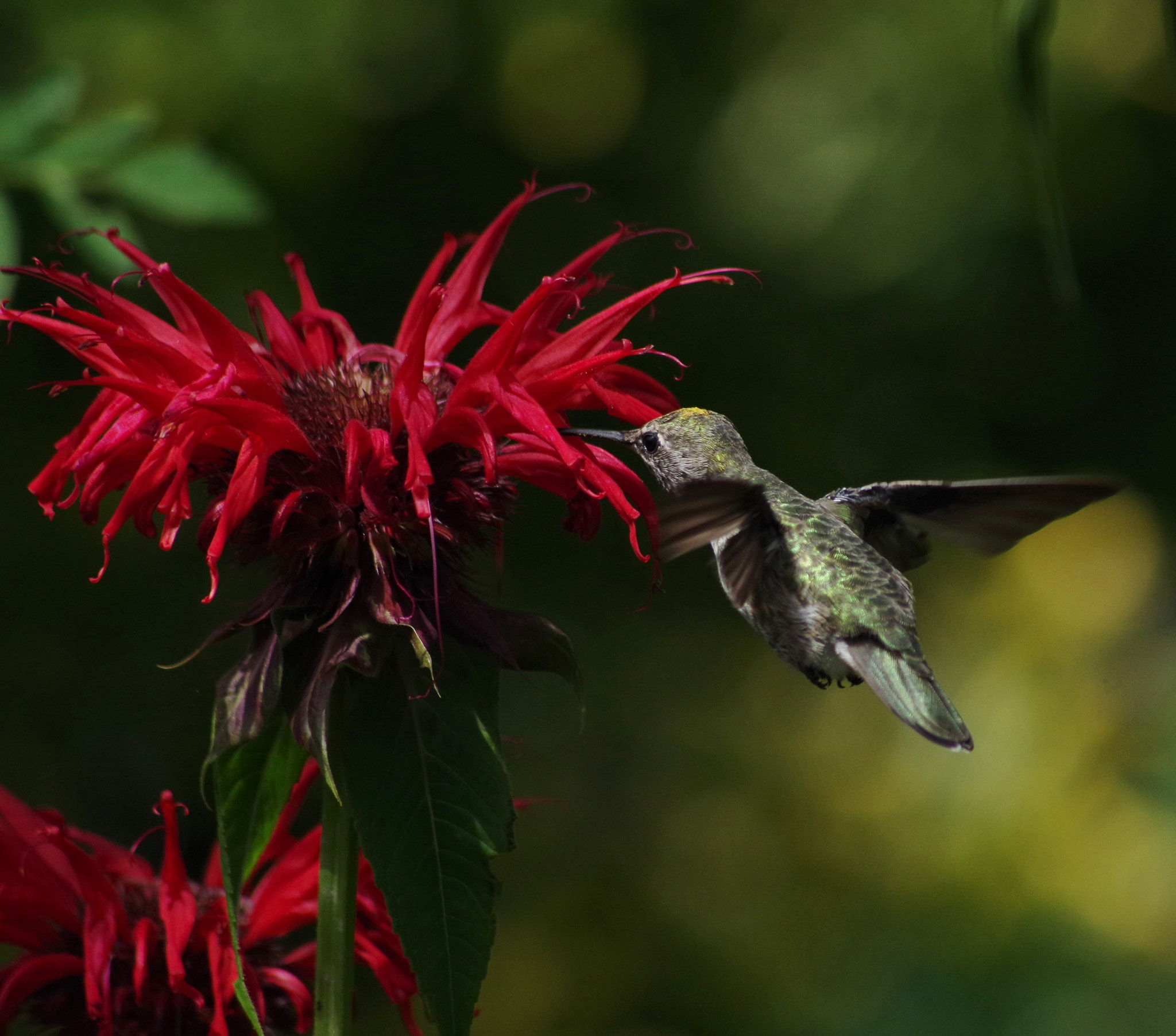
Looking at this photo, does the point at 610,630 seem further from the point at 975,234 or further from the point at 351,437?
the point at 351,437

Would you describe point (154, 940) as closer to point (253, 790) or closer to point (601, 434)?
point (253, 790)

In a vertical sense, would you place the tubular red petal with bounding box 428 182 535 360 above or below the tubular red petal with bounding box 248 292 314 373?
above

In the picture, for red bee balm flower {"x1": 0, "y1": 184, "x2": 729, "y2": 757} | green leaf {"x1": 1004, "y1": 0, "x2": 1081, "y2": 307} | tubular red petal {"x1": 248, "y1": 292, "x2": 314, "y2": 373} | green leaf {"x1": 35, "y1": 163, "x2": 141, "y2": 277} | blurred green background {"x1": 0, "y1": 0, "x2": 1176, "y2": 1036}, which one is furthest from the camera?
blurred green background {"x1": 0, "y1": 0, "x2": 1176, "y2": 1036}

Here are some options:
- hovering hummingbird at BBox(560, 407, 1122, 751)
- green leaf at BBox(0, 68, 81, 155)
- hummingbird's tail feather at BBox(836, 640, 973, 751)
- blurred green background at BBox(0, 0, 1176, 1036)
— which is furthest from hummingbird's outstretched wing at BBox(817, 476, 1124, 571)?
blurred green background at BBox(0, 0, 1176, 1036)

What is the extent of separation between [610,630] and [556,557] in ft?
0.77

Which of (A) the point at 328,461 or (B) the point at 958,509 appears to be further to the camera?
(B) the point at 958,509

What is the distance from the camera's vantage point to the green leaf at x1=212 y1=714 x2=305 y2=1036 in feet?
3.27

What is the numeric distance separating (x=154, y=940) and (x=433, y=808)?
0.37 metres

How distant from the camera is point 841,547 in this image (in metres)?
1.35

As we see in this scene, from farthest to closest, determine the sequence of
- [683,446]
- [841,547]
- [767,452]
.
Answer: [767,452], [841,547], [683,446]

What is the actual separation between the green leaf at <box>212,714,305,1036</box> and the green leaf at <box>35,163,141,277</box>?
508 mm

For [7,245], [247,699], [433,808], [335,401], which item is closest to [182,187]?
[7,245]

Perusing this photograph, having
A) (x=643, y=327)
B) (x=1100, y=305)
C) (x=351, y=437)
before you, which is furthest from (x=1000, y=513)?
(x=1100, y=305)

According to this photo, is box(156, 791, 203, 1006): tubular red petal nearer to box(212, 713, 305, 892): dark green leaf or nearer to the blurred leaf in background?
box(212, 713, 305, 892): dark green leaf
